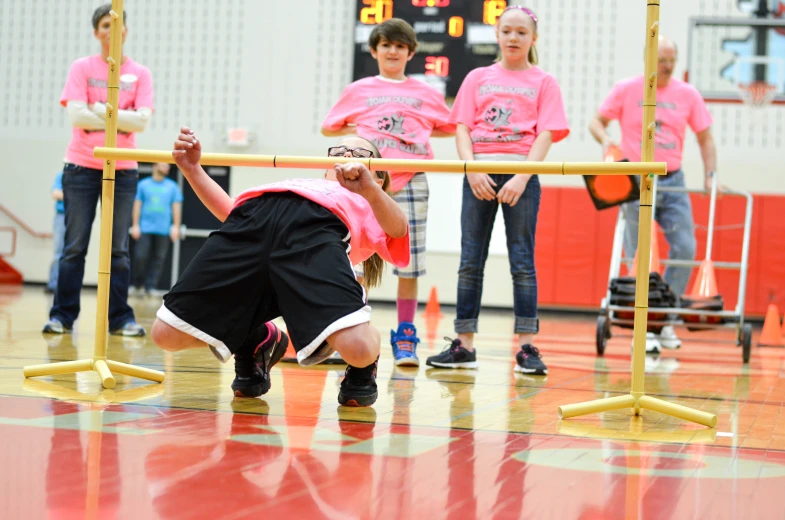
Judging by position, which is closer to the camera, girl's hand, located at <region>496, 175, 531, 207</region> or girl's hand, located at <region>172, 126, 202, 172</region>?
girl's hand, located at <region>172, 126, 202, 172</region>

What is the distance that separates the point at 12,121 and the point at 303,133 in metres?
3.86

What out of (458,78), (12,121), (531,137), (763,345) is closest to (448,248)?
(458,78)

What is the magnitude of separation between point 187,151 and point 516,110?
68.2 inches

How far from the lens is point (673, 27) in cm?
1021

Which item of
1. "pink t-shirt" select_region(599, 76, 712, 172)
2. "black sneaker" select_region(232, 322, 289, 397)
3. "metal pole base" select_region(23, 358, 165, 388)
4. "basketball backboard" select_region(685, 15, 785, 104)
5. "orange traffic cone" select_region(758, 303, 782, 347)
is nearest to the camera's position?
"black sneaker" select_region(232, 322, 289, 397)

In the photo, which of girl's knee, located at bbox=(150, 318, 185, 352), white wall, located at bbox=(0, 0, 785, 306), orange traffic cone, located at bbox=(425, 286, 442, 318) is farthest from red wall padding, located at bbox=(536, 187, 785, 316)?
girl's knee, located at bbox=(150, 318, 185, 352)

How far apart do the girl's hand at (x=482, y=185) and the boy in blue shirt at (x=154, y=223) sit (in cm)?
695

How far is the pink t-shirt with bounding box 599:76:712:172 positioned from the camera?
5531mm

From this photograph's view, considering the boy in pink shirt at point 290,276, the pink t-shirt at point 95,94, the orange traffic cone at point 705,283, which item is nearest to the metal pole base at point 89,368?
the boy in pink shirt at point 290,276

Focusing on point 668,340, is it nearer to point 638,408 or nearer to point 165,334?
point 638,408

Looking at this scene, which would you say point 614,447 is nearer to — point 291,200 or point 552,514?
point 552,514

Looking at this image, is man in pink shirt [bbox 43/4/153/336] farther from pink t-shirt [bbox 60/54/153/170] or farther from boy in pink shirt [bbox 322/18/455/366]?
boy in pink shirt [bbox 322/18/455/366]

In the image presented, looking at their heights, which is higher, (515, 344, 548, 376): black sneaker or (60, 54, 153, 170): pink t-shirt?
(60, 54, 153, 170): pink t-shirt

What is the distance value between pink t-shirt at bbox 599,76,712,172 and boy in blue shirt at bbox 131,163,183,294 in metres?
6.02
